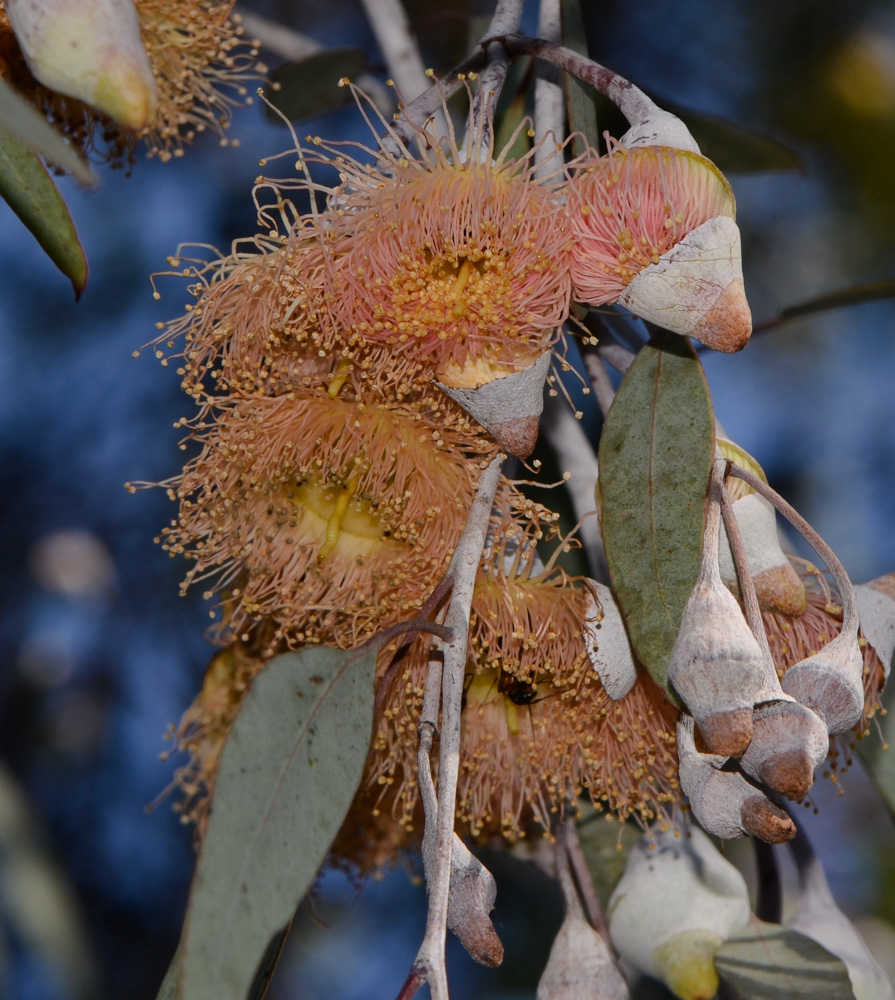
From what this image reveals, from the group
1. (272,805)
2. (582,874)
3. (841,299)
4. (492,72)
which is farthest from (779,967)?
(492,72)

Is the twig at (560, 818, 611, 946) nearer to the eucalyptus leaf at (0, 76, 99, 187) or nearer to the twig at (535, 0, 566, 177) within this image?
the twig at (535, 0, 566, 177)

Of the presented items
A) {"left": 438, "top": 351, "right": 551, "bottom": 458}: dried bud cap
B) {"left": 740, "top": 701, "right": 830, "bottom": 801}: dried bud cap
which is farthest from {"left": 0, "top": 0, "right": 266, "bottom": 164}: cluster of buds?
{"left": 740, "top": 701, "right": 830, "bottom": 801}: dried bud cap

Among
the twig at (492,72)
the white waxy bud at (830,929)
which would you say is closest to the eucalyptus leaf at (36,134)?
the twig at (492,72)

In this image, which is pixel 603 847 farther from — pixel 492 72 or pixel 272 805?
pixel 492 72

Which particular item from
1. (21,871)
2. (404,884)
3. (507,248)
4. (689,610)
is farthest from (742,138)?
(404,884)

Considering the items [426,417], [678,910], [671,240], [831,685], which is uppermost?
[671,240]

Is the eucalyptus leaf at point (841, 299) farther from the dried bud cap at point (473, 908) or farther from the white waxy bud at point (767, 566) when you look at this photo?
the dried bud cap at point (473, 908)

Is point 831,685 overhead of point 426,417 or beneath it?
beneath
